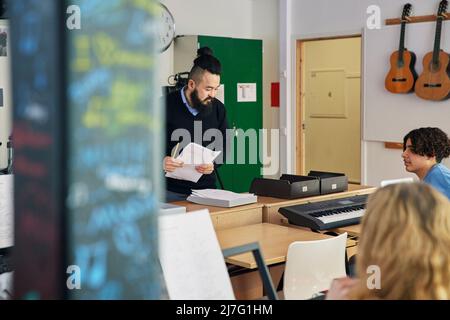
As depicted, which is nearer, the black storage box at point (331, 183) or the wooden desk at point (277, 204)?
the wooden desk at point (277, 204)

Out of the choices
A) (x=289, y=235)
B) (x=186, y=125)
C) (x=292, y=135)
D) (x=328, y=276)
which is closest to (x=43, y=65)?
Result: (x=328, y=276)

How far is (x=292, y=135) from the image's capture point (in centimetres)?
807

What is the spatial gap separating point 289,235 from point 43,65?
258 cm

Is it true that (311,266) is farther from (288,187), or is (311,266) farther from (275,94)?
(275,94)

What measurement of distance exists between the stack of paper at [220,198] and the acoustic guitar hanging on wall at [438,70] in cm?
319

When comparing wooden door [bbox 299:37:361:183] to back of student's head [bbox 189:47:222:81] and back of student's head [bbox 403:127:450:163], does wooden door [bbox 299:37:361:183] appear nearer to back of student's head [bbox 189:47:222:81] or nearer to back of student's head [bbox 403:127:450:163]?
back of student's head [bbox 189:47:222:81]

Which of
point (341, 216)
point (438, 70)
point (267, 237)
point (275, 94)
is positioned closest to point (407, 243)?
point (267, 237)

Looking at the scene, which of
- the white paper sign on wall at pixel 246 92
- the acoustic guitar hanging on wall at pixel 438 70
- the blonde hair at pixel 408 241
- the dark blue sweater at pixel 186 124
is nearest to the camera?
the blonde hair at pixel 408 241

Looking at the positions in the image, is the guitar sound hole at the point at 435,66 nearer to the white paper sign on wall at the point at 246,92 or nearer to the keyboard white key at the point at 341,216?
the white paper sign on wall at the point at 246,92

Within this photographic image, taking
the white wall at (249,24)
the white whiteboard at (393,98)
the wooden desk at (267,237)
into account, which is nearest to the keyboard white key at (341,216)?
the wooden desk at (267,237)

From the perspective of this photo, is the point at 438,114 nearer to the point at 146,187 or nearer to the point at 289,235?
the point at 289,235

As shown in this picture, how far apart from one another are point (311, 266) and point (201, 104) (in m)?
1.59

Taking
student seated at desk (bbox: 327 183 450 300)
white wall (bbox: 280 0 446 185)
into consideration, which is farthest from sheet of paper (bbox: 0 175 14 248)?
white wall (bbox: 280 0 446 185)

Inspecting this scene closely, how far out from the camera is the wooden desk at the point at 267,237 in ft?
10.1
